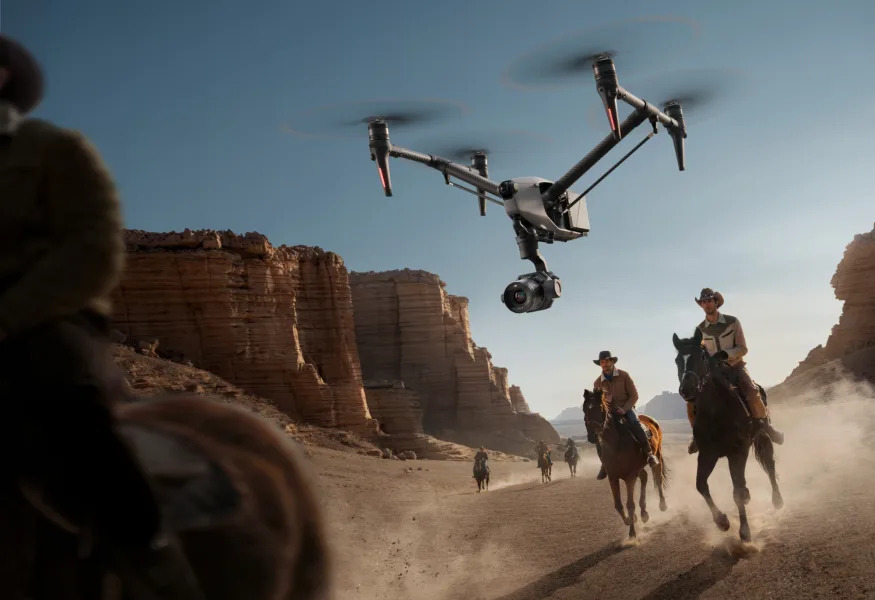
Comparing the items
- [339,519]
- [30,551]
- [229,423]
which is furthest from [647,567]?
[339,519]

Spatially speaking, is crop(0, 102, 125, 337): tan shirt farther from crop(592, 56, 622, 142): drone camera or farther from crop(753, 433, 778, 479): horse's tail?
crop(592, 56, 622, 142): drone camera

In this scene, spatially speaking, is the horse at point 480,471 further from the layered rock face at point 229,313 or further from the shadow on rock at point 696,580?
the shadow on rock at point 696,580

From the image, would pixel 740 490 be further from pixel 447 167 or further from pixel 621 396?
pixel 447 167

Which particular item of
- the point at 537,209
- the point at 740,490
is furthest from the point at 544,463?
the point at 740,490

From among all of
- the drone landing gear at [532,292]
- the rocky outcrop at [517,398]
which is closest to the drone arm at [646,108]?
the drone landing gear at [532,292]

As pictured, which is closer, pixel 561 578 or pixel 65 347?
pixel 65 347

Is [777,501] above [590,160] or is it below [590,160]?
below

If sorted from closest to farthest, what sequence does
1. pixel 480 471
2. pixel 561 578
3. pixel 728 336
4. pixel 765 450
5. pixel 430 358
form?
pixel 728 336 < pixel 561 578 < pixel 765 450 < pixel 480 471 < pixel 430 358

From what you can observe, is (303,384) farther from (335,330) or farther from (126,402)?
(126,402)
